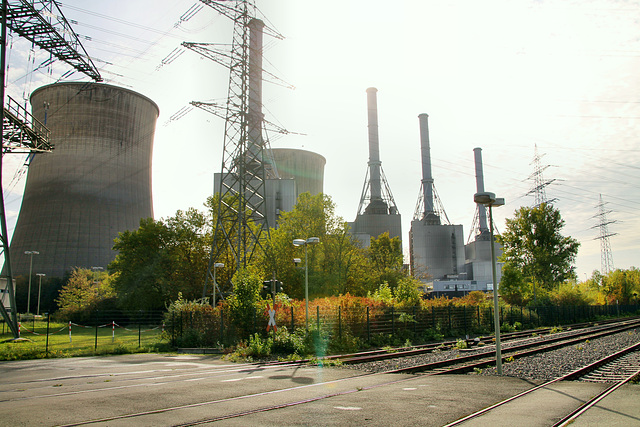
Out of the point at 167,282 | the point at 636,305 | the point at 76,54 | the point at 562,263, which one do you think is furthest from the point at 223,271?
the point at 636,305

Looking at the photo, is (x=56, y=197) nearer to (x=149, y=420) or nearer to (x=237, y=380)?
(x=237, y=380)

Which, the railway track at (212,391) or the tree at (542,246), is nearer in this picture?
the railway track at (212,391)

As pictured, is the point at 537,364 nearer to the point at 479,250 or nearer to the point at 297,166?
the point at 297,166

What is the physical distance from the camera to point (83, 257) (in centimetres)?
5553

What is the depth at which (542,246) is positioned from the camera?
56.6 m

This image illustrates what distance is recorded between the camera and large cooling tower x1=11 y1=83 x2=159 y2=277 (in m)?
51.2

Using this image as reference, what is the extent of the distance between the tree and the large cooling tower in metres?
44.4

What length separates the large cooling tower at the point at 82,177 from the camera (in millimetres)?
51188

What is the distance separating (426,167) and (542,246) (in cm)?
3893

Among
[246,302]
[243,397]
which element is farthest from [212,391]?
[246,302]

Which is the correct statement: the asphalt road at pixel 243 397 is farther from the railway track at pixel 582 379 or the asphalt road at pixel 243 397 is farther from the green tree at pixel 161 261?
the green tree at pixel 161 261

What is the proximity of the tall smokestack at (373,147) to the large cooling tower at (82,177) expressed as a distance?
39.3 meters

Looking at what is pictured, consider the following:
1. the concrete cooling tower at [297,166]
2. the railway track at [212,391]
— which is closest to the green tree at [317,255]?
the railway track at [212,391]

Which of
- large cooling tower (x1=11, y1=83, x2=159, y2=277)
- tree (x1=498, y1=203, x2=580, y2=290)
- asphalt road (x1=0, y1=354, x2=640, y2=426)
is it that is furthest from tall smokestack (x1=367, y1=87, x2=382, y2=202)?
asphalt road (x1=0, y1=354, x2=640, y2=426)
